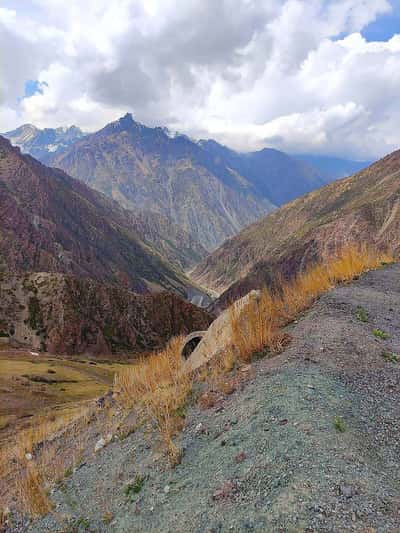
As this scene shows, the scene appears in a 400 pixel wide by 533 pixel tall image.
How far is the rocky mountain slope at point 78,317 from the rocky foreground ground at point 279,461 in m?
68.5

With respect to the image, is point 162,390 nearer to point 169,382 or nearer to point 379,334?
point 169,382

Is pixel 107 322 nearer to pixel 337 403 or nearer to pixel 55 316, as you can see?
pixel 55 316

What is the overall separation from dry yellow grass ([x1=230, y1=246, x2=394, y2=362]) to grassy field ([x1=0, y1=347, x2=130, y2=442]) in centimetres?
1609

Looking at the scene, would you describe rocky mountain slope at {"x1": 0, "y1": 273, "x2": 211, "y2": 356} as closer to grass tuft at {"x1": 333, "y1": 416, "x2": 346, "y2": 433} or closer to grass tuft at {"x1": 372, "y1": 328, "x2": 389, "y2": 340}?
grass tuft at {"x1": 372, "y1": 328, "x2": 389, "y2": 340}

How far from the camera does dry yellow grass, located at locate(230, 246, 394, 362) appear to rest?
691 cm

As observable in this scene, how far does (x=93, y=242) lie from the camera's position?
Result: 7859 inches

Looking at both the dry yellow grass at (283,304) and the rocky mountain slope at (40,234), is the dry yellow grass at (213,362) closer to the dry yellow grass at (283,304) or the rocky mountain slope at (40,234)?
the dry yellow grass at (283,304)

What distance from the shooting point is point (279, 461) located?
3.91 metres

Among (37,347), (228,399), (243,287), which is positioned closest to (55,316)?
(37,347)

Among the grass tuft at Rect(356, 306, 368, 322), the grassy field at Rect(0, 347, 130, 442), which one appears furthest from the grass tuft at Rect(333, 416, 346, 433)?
the grassy field at Rect(0, 347, 130, 442)

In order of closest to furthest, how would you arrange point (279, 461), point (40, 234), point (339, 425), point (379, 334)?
point (279, 461), point (339, 425), point (379, 334), point (40, 234)

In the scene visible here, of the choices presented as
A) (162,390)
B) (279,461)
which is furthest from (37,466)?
(279,461)

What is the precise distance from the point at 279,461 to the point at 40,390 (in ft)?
109

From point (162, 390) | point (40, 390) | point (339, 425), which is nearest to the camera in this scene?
point (339, 425)
